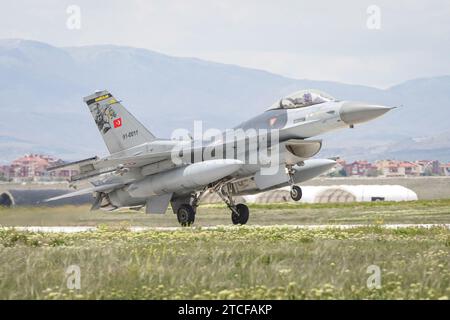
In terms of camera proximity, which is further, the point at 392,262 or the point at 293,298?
the point at 392,262

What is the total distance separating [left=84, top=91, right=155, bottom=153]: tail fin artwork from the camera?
28109 mm

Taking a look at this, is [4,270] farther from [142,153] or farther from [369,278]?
[142,153]

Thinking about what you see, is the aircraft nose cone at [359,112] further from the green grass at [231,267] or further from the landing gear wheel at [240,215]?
the green grass at [231,267]

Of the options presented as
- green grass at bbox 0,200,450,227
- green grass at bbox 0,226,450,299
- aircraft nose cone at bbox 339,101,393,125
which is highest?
aircraft nose cone at bbox 339,101,393,125

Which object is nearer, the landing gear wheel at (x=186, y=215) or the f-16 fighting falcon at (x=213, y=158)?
the f-16 fighting falcon at (x=213, y=158)

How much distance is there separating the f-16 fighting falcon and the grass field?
477cm

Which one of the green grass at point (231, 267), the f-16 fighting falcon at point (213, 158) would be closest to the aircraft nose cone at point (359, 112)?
the f-16 fighting falcon at point (213, 158)

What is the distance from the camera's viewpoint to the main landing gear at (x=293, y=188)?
24875mm

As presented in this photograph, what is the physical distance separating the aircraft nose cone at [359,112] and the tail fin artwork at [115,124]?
6.72m

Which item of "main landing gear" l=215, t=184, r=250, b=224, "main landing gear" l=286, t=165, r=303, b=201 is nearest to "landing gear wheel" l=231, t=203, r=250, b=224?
"main landing gear" l=215, t=184, r=250, b=224

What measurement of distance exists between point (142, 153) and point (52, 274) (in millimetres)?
15866

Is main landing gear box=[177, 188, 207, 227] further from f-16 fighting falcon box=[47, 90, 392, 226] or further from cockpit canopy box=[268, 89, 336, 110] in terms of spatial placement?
cockpit canopy box=[268, 89, 336, 110]
